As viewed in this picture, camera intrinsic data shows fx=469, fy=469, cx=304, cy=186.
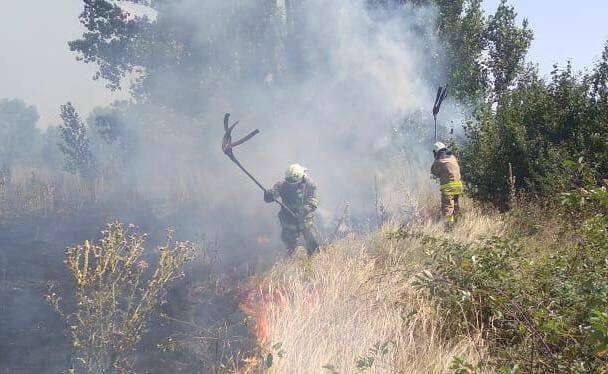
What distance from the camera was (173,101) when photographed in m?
10.7

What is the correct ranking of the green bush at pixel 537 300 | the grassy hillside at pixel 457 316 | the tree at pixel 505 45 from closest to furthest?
the green bush at pixel 537 300
the grassy hillside at pixel 457 316
the tree at pixel 505 45

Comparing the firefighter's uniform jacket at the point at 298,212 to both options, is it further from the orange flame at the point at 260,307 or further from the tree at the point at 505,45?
the tree at the point at 505,45

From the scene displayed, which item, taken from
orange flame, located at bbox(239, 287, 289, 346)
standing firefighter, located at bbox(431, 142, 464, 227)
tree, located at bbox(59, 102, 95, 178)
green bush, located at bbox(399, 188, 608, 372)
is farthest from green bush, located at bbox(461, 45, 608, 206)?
tree, located at bbox(59, 102, 95, 178)

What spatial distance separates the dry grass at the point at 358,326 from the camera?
309 centimetres

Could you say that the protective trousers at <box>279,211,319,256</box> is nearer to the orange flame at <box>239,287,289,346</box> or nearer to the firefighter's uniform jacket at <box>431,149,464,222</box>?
the orange flame at <box>239,287,289,346</box>

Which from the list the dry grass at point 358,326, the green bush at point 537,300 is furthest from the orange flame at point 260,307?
the green bush at point 537,300

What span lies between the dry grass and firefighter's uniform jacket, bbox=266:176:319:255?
225 centimetres

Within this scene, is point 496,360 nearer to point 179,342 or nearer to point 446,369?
point 446,369

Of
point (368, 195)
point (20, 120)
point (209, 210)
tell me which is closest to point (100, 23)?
point (209, 210)

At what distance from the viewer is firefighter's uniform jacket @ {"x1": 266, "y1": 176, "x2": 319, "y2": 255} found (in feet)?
23.7

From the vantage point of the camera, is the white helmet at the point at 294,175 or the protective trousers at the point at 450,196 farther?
the white helmet at the point at 294,175

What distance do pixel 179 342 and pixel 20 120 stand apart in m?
20.9

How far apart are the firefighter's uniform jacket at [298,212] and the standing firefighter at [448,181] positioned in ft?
6.43

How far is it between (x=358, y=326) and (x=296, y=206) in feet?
13.2
